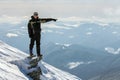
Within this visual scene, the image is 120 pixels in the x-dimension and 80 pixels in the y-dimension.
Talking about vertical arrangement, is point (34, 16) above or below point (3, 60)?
above

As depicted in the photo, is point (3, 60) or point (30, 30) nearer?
point (30, 30)

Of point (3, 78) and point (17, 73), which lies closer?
point (3, 78)

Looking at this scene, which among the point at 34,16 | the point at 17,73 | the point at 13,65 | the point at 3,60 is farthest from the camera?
the point at 3,60

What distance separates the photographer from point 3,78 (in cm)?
2617

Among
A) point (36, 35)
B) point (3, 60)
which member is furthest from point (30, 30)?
point (3, 60)

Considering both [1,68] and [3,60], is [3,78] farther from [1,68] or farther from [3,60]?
[3,60]

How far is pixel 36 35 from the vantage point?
26516 millimetres

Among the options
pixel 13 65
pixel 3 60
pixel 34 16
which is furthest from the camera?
pixel 3 60

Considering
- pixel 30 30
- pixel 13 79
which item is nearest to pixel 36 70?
pixel 13 79

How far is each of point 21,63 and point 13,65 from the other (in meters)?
1.23

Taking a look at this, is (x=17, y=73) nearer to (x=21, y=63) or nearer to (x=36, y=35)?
(x=21, y=63)

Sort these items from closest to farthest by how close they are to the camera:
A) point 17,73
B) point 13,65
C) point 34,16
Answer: point 34,16
point 17,73
point 13,65

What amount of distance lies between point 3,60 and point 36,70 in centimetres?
553

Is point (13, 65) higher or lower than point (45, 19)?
lower
